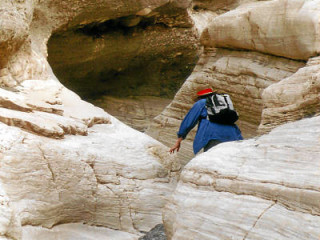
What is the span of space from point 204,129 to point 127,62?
5464mm

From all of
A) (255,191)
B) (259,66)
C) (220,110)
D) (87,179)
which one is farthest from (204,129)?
(259,66)

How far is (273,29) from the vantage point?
6.11m

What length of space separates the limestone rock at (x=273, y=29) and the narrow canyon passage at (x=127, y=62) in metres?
2.44

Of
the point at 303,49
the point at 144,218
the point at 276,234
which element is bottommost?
the point at 144,218

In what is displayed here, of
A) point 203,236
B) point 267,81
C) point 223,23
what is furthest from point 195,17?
point 203,236

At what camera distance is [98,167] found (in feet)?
15.5

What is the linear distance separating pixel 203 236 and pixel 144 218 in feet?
5.46

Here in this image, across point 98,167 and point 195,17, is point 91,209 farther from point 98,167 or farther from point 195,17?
point 195,17

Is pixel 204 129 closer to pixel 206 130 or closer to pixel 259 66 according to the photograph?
pixel 206 130

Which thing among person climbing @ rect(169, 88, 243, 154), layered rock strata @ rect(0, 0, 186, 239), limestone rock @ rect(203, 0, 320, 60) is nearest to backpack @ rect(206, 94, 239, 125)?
person climbing @ rect(169, 88, 243, 154)

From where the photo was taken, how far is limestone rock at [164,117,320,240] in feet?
9.53

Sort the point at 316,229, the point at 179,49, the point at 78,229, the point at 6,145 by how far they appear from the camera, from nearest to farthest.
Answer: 1. the point at 316,229
2. the point at 6,145
3. the point at 78,229
4. the point at 179,49

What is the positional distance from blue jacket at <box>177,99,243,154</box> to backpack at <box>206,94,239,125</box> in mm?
60

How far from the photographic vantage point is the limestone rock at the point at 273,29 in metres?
5.57
